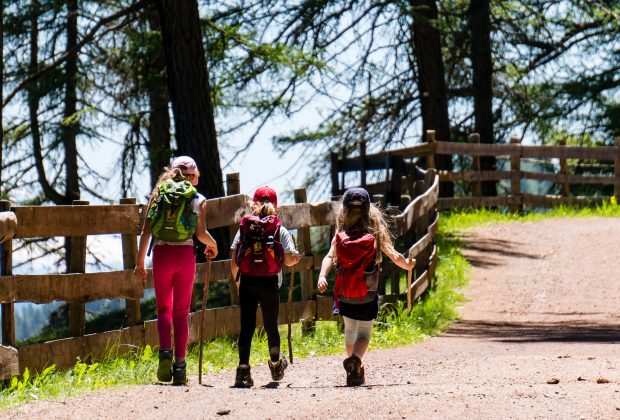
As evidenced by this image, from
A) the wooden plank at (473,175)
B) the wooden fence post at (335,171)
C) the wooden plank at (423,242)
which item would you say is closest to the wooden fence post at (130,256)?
the wooden plank at (423,242)

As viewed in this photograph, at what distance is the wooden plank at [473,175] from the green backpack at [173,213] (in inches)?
522

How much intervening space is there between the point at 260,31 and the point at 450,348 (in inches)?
388

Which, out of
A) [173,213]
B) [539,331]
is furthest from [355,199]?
[539,331]

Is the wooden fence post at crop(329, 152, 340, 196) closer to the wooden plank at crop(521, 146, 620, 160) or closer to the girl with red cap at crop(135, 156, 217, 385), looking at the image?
the wooden plank at crop(521, 146, 620, 160)

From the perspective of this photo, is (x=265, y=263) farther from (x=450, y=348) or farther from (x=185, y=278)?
(x=450, y=348)

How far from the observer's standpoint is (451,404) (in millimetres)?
6523

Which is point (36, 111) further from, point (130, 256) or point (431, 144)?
point (130, 256)

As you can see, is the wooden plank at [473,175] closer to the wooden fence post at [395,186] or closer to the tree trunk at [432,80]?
the tree trunk at [432,80]

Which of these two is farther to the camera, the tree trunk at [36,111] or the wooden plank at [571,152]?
the wooden plank at [571,152]

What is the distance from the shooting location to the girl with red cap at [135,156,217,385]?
7.75 meters

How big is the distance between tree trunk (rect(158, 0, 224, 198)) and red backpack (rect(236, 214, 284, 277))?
5753 millimetres

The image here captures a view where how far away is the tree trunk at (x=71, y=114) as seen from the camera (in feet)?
62.0

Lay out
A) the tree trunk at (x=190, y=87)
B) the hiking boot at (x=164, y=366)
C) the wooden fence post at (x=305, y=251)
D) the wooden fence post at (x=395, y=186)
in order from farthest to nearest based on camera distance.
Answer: the wooden fence post at (x=395, y=186)
the tree trunk at (x=190, y=87)
the wooden fence post at (x=305, y=251)
the hiking boot at (x=164, y=366)

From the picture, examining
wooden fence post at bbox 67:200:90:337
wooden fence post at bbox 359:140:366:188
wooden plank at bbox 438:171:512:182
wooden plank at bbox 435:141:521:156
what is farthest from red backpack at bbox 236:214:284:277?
wooden plank at bbox 438:171:512:182
